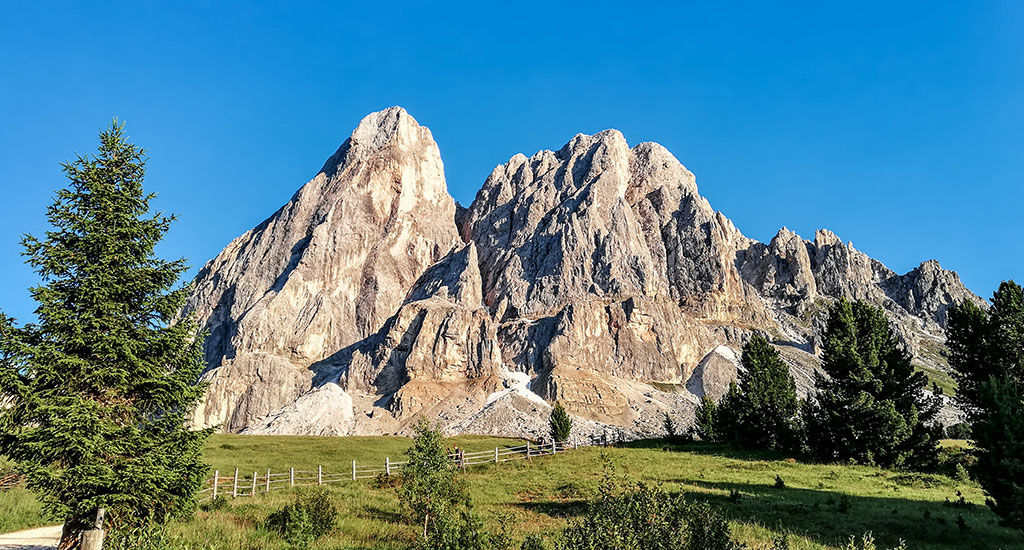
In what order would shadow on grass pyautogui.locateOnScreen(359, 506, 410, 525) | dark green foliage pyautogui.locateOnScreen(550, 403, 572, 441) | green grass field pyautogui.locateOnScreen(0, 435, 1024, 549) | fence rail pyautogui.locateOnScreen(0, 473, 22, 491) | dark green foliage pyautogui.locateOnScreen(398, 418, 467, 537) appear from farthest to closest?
dark green foliage pyautogui.locateOnScreen(550, 403, 572, 441), fence rail pyautogui.locateOnScreen(0, 473, 22, 491), shadow on grass pyautogui.locateOnScreen(359, 506, 410, 525), dark green foliage pyautogui.locateOnScreen(398, 418, 467, 537), green grass field pyautogui.locateOnScreen(0, 435, 1024, 549)

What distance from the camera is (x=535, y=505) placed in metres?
28.4

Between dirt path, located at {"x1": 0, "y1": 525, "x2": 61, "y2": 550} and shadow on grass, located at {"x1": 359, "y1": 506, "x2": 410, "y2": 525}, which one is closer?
dirt path, located at {"x1": 0, "y1": 525, "x2": 61, "y2": 550}

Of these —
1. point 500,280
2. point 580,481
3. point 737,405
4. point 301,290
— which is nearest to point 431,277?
point 500,280

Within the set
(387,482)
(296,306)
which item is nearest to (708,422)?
(387,482)

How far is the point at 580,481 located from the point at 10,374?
92.5 ft

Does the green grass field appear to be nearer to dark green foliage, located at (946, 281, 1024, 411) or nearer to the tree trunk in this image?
the tree trunk

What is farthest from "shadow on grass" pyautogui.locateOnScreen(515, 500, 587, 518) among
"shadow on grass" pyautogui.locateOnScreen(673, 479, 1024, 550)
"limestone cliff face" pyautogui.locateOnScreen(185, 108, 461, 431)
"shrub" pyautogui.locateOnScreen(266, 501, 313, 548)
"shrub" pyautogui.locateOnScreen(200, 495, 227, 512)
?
"limestone cliff face" pyautogui.locateOnScreen(185, 108, 461, 431)

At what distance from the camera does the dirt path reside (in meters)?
18.0

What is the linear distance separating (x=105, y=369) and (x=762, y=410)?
55.1 meters

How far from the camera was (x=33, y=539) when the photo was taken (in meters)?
19.8

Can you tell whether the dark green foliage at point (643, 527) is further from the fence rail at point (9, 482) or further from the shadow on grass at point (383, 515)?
the fence rail at point (9, 482)

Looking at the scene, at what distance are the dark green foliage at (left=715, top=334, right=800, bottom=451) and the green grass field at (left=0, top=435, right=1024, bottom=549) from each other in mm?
7179

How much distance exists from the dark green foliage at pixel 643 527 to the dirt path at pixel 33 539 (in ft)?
59.6

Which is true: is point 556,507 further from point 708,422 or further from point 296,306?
point 296,306
